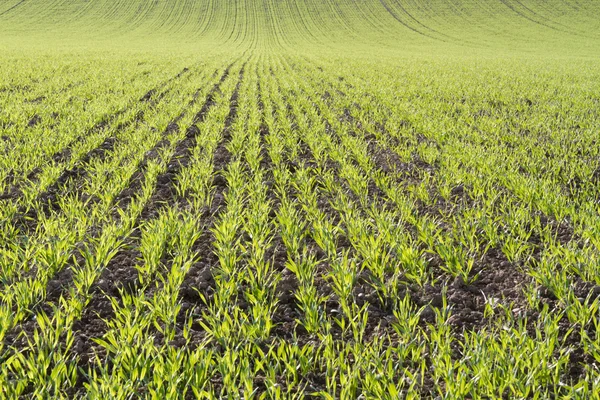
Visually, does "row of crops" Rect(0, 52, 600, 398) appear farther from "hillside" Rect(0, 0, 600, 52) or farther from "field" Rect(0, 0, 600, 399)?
"hillside" Rect(0, 0, 600, 52)

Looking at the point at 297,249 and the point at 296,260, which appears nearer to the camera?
the point at 296,260

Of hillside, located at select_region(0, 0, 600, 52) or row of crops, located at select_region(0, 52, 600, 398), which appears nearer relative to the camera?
row of crops, located at select_region(0, 52, 600, 398)

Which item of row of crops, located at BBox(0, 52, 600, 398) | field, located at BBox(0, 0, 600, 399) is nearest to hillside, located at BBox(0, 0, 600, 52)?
field, located at BBox(0, 0, 600, 399)

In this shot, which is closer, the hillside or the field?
the field

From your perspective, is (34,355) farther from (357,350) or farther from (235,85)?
(235,85)

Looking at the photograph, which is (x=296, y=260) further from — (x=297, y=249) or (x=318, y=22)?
(x=318, y=22)

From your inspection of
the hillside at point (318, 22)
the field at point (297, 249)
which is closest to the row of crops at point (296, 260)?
the field at point (297, 249)

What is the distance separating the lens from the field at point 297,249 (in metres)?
2.38

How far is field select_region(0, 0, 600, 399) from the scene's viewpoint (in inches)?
93.9

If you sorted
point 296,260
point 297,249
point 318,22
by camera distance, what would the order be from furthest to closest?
point 318,22 → point 297,249 → point 296,260

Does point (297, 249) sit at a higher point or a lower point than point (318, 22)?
higher

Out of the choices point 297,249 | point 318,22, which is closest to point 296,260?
point 297,249

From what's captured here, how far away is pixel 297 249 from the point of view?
3797mm

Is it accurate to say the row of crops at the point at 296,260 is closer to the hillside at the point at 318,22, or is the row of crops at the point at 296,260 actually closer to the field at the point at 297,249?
the field at the point at 297,249
